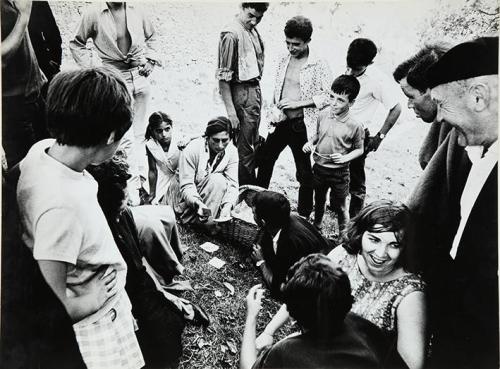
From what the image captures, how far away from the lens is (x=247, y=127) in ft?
8.05

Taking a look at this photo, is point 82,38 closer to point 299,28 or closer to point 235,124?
point 235,124

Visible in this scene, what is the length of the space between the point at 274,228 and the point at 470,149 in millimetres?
1023

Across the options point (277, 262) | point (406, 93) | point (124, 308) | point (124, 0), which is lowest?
point (124, 308)

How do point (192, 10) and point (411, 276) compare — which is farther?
point (192, 10)

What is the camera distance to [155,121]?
239cm

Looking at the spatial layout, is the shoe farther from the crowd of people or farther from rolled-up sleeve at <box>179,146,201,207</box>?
rolled-up sleeve at <box>179,146,201,207</box>

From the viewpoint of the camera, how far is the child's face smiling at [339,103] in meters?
Answer: 2.36

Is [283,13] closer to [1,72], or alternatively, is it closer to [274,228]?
[274,228]

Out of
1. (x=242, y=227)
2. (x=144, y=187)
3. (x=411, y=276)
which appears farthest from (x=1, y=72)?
(x=411, y=276)

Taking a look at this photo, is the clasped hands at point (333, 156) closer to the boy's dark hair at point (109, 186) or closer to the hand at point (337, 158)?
the hand at point (337, 158)

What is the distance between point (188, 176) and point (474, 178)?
4.68ft

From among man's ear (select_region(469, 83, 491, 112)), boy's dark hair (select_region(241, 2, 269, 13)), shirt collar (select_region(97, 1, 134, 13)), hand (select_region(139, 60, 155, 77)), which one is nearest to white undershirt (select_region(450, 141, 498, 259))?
man's ear (select_region(469, 83, 491, 112))

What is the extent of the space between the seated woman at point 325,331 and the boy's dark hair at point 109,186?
917mm

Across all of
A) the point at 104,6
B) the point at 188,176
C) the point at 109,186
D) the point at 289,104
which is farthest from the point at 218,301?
the point at 104,6
